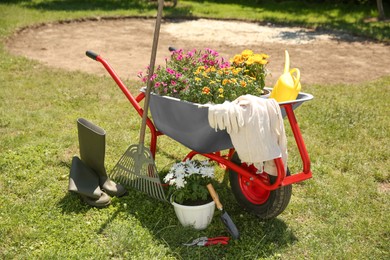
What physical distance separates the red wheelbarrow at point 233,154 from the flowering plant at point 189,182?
0.14 m

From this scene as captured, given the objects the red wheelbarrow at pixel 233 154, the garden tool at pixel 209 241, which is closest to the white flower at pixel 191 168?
the red wheelbarrow at pixel 233 154

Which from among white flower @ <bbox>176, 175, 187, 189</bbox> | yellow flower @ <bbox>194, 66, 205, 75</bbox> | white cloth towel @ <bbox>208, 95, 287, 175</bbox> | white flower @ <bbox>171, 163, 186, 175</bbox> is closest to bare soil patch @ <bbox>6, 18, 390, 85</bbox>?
yellow flower @ <bbox>194, 66, 205, 75</bbox>

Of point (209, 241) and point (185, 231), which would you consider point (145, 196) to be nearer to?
point (185, 231)

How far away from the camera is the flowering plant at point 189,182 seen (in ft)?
10.6

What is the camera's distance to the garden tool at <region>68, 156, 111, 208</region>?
3396mm

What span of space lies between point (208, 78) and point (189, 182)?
758 millimetres

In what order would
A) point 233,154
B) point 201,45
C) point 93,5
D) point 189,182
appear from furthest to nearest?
point 93,5, point 201,45, point 233,154, point 189,182

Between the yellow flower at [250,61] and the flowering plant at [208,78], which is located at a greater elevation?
the yellow flower at [250,61]

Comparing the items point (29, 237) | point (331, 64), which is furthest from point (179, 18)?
point (29, 237)

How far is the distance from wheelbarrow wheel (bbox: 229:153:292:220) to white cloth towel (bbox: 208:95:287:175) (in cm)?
37

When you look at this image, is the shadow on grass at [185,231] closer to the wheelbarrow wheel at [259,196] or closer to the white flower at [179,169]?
the wheelbarrow wheel at [259,196]

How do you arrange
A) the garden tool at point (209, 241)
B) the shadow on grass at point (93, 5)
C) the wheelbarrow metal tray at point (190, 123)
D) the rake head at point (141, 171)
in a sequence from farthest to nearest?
the shadow on grass at point (93, 5)
the rake head at point (141, 171)
the garden tool at point (209, 241)
the wheelbarrow metal tray at point (190, 123)

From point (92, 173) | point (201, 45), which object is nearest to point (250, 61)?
point (92, 173)

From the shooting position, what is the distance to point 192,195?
3.24m
